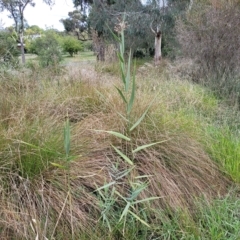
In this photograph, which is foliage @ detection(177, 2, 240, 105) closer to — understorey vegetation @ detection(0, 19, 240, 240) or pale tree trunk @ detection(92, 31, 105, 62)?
pale tree trunk @ detection(92, 31, 105, 62)

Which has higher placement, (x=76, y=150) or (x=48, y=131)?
(x=48, y=131)

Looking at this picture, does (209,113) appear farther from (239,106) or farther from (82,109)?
(82,109)

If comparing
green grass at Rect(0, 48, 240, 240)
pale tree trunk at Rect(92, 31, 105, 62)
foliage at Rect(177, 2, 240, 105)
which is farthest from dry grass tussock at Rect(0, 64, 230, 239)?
foliage at Rect(177, 2, 240, 105)

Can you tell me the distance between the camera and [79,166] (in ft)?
4.97

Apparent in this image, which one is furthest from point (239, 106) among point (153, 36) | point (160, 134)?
point (153, 36)

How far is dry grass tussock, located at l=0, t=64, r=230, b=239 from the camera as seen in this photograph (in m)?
1.30

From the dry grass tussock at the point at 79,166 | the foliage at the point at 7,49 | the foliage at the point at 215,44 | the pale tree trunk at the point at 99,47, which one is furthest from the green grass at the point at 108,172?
the foliage at the point at 215,44

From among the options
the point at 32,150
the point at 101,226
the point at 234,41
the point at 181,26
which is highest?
the point at 181,26

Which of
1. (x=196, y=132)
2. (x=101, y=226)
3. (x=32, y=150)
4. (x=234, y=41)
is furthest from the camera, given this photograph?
(x=234, y=41)

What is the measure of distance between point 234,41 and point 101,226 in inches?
164

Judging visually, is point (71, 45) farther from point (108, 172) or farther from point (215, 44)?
point (108, 172)

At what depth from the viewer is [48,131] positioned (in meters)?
1.61

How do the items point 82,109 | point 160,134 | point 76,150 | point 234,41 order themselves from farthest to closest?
point 234,41 < point 82,109 < point 160,134 < point 76,150

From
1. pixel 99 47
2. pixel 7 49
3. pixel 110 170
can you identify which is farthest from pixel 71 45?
Answer: pixel 110 170
